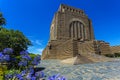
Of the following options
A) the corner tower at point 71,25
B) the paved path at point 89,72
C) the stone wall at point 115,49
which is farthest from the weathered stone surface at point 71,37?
the paved path at point 89,72

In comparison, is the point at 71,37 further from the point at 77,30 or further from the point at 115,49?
the point at 115,49

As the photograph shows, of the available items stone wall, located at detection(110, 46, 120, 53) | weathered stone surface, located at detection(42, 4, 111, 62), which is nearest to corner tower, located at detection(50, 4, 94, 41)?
weathered stone surface, located at detection(42, 4, 111, 62)

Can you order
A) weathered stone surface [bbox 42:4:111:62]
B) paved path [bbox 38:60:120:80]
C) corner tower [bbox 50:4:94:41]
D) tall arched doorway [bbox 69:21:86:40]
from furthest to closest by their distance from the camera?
tall arched doorway [bbox 69:21:86:40], corner tower [bbox 50:4:94:41], weathered stone surface [bbox 42:4:111:62], paved path [bbox 38:60:120:80]

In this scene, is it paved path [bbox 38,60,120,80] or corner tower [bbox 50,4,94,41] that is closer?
paved path [bbox 38,60,120,80]

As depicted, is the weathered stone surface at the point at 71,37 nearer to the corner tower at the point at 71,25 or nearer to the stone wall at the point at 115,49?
the corner tower at the point at 71,25

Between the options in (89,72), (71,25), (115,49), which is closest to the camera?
(89,72)

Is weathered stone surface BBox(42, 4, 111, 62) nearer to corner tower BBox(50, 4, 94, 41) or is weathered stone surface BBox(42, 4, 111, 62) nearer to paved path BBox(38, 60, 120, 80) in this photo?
corner tower BBox(50, 4, 94, 41)

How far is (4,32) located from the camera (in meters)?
10.7

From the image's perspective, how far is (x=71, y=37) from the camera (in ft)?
103

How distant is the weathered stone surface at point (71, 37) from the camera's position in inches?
808

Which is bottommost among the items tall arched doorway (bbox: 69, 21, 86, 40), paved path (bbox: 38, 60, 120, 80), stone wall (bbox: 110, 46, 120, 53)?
paved path (bbox: 38, 60, 120, 80)

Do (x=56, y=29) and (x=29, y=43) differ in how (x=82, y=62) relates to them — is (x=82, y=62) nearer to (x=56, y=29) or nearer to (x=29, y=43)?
(x=29, y=43)

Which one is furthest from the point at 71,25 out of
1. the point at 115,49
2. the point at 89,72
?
the point at 89,72

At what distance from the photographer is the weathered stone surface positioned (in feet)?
67.3
